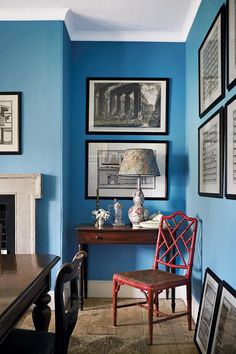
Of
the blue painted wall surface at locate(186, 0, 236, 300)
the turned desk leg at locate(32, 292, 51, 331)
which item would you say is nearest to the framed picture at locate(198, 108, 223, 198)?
the blue painted wall surface at locate(186, 0, 236, 300)

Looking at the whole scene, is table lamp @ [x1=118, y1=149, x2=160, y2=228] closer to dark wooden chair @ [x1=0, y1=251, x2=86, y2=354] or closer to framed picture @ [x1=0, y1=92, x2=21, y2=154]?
framed picture @ [x1=0, y1=92, x2=21, y2=154]

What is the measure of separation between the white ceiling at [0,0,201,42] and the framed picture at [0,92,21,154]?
0.71 metres

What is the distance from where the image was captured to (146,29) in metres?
3.52

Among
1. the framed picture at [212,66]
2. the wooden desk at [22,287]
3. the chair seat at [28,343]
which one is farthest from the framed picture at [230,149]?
the chair seat at [28,343]

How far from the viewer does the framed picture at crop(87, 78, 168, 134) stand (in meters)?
3.60

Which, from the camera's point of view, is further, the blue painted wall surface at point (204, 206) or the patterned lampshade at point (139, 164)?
the patterned lampshade at point (139, 164)

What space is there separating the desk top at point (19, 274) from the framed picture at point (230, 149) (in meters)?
1.05

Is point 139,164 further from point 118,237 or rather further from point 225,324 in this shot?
point 225,324

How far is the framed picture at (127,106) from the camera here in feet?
11.8

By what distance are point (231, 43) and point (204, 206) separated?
124 centimetres

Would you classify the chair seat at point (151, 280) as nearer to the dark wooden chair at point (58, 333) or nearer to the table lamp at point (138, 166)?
the table lamp at point (138, 166)

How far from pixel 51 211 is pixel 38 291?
1.64 m

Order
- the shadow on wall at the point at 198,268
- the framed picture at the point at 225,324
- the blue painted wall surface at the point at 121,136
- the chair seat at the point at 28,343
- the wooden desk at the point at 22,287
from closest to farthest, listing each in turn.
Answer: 1. the wooden desk at the point at 22,287
2. the chair seat at the point at 28,343
3. the framed picture at the point at 225,324
4. the shadow on wall at the point at 198,268
5. the blue painted wall surface at the point at 121,136

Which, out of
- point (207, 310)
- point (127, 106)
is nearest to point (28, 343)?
point (207, 310)
